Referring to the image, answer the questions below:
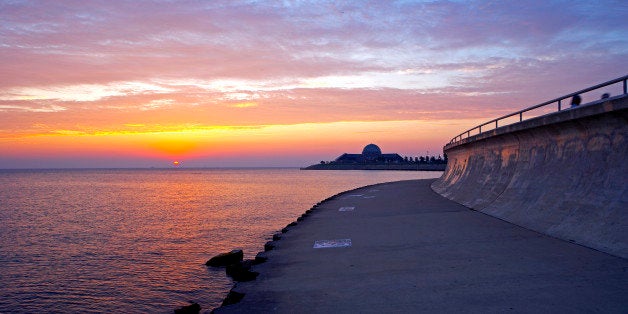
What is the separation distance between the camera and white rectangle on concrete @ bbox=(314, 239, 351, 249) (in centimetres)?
1440

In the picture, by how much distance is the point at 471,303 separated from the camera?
7.62m

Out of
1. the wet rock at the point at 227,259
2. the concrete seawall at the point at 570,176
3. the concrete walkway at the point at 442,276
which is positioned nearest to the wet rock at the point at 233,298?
the concrete walkway at the point at 442,276

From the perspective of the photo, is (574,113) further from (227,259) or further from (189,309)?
(227,259)

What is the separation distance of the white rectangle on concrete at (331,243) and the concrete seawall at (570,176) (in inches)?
204

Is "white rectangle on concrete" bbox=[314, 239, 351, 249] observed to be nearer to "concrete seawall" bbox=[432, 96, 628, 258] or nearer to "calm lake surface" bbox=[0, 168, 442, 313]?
"calm lake surface" bbox=[0, 168, 442, 313]

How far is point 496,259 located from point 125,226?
22931mm

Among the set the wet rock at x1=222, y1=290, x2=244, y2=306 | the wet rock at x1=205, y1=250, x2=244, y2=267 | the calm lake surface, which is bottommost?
the calm lake surface

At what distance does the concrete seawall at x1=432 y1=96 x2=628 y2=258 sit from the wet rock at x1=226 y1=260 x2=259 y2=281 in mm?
7352

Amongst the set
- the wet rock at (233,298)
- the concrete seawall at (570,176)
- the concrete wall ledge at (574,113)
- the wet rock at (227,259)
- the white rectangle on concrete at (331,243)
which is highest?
the concrete wall ledge at (574,113)

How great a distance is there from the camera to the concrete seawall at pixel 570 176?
35.5 feet

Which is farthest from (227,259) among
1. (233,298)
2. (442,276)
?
(442,276)

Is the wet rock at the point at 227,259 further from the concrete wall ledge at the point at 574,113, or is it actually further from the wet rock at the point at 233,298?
the concrete wall ledge at the point at 574,113

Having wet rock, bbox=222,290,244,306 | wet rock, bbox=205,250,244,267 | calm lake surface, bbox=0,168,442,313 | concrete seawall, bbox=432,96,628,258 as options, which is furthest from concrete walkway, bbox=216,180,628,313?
calm lake surface, bbox=0,168,442,313

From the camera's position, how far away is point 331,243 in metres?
14.9
